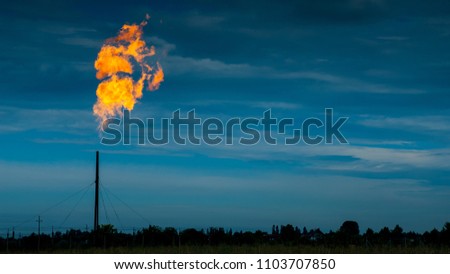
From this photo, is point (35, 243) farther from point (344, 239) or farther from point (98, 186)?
point (344, 239)

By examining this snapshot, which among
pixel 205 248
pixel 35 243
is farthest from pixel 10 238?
pixel 205 248

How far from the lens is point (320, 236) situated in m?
60.8

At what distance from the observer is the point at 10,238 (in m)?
67.0

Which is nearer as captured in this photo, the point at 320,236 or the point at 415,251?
the point at 415,251

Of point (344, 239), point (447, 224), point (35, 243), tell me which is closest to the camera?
point (344, 239)
